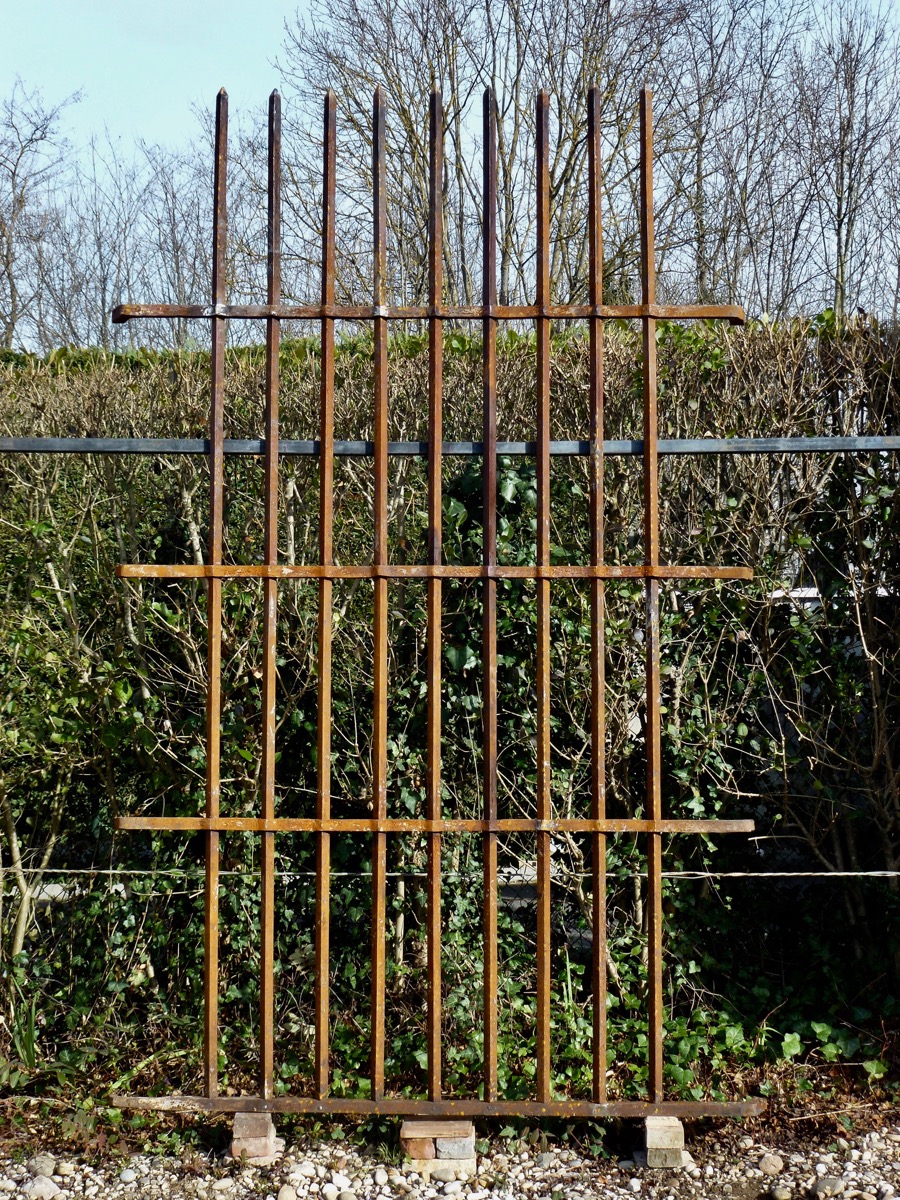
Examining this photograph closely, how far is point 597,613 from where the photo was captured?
2992mm

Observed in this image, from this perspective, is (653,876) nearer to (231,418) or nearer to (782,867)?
(782,867)

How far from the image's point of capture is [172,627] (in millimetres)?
3660

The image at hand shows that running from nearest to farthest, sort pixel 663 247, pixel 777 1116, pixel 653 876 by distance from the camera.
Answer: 1. pixel 653 876
2. pixel 777 1116
3. pixel 663 247

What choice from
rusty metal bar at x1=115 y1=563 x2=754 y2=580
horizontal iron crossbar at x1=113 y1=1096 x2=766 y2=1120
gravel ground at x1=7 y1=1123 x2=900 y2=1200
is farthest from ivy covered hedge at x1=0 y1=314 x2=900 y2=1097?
rusty metal bar at x1=115 y1=563 x2=754 y2=580

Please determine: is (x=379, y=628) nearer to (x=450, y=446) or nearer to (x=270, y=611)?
(x=270, y=611)

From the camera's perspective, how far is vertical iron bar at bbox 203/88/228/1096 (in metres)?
3.00

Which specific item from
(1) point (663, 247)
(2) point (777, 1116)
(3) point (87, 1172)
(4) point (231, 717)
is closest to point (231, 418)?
(4) point (231, 717)

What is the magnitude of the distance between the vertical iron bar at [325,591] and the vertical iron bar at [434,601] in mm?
300

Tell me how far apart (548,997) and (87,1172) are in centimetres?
151

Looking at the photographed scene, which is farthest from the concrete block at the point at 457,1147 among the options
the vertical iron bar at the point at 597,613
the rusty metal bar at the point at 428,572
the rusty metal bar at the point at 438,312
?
the rusty metal bar at the point at 438,312

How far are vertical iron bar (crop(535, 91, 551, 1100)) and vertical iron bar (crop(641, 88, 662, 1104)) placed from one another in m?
0.30

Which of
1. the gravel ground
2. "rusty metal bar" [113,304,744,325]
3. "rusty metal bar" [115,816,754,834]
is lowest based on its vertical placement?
the gravel ground

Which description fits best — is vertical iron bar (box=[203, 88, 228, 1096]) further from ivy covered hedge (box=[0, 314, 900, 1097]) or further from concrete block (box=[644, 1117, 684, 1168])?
concrete block (box=[644, 1117, 684, 1168])

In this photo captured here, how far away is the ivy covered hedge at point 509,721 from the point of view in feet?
11.8
